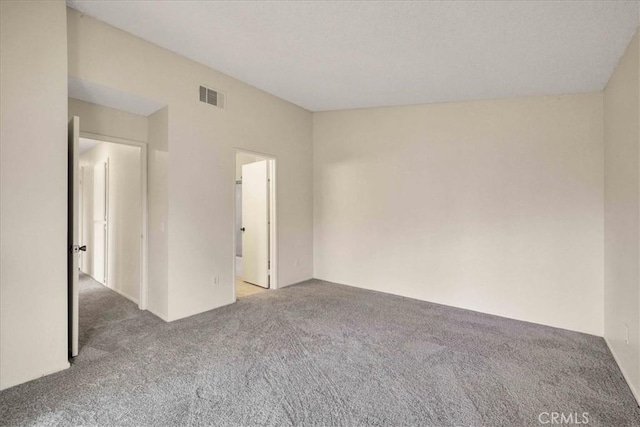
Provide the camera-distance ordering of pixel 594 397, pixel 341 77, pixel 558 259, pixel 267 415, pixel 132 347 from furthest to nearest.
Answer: pixel 341 77, pixel 558 259, pixel 132 347, pixel 594 397, pixel 267 415

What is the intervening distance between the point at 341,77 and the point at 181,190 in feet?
7.48

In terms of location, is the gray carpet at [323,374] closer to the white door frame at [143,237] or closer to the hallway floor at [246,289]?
the white door frame at [143,237]

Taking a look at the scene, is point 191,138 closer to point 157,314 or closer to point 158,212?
point 158,212

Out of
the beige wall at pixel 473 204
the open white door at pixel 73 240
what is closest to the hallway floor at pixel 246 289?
the beige wall at pixel 473 204

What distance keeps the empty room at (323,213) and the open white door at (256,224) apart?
0.04m

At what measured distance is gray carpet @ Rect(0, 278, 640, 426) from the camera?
1.85 metres

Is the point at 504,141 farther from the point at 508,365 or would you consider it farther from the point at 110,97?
the point at 110,97

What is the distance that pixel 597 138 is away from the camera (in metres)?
3.07

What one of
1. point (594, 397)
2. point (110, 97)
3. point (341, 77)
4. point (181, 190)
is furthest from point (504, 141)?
point (110, 97)

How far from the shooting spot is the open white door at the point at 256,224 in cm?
465

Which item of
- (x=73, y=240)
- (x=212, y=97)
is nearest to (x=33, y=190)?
(x=73, y=240)

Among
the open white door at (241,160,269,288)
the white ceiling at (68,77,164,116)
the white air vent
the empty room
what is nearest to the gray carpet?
the empty room

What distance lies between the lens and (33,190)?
2174mm

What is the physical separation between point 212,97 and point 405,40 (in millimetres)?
2319
